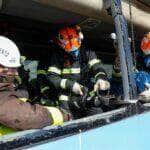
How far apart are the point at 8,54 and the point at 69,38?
1.70 meters

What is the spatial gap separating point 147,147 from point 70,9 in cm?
124

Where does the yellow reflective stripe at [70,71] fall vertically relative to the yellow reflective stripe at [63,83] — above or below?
above

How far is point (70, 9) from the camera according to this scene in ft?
11.3

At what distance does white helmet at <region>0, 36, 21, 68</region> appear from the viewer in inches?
95.5

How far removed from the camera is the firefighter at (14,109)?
220 cm

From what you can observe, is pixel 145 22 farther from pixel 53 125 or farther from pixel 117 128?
pixel 53 125

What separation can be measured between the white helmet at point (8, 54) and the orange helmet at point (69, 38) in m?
1.63

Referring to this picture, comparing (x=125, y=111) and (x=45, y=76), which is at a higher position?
(x=45, y=76)

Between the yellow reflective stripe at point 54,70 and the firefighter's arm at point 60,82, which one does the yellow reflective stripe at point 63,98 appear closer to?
the firefighter's arm at point 60,82

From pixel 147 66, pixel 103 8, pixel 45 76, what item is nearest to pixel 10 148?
pixel 103 8

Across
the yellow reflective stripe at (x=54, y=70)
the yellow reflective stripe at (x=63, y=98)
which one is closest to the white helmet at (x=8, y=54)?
the yellow reflective stripe at (x=63, y=98)

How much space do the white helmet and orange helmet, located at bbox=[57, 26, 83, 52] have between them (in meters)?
1.63

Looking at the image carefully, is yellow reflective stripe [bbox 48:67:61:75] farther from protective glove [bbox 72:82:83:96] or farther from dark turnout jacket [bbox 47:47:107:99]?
protective glove [bbox 72:82:83:96]

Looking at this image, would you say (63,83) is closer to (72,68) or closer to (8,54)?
(72,68)
